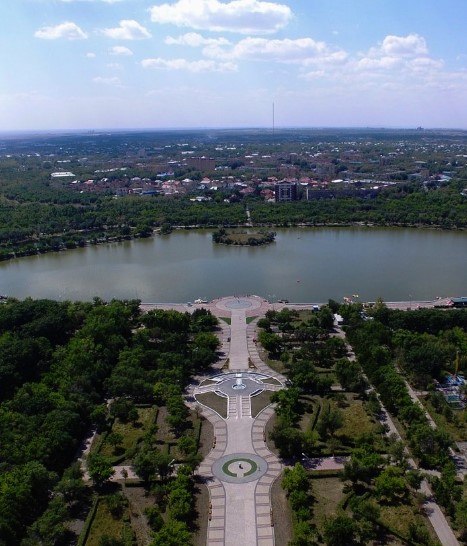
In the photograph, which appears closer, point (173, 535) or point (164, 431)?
point (173, 535)

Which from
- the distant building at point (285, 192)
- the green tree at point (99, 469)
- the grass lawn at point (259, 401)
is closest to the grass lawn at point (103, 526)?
the green tree at point (99, 469)

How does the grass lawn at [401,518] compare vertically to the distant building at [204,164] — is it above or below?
below

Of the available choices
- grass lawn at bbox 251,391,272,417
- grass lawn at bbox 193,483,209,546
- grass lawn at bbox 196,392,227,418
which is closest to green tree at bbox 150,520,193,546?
grass lawn at bbox 193,483,209,546

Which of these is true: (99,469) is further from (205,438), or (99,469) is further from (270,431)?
(270,431)

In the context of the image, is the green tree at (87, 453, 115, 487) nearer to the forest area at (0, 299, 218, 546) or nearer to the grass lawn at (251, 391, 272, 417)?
the forest area at (0, 299, 218, 546)

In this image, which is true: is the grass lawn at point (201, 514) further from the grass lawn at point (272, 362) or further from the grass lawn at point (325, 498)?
the grass lawn at point (272, 362)

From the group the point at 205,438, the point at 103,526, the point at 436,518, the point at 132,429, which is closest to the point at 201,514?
the point at 103,526
